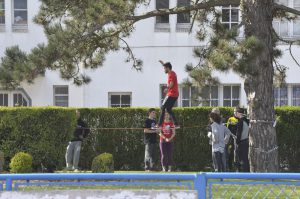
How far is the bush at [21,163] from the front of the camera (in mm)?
16875

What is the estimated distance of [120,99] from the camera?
26812 mm

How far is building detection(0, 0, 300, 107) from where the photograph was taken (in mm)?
26234

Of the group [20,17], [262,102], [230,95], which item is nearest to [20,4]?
[20,17]

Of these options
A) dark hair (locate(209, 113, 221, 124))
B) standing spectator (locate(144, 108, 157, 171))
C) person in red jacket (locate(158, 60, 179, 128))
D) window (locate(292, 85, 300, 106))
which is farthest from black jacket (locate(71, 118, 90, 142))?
window (locate(292, 85, 300, 106))

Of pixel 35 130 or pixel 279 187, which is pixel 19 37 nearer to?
pixel 35 130

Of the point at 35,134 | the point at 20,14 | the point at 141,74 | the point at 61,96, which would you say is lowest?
the point at 35,134

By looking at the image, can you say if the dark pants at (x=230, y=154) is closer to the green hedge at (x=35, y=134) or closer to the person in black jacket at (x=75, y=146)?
the person in black jacket at (x=75, y=146)

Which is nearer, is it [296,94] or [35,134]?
[35,134]

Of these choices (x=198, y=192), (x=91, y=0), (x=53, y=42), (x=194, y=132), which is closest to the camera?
(x=198, y=192)

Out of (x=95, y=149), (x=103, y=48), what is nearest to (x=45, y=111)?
(x=103, y=48)

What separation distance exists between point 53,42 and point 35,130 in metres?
4.48

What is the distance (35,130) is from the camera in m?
18.0

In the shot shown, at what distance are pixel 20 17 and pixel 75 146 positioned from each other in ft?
31.4

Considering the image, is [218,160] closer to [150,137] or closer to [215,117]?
[215,117]
